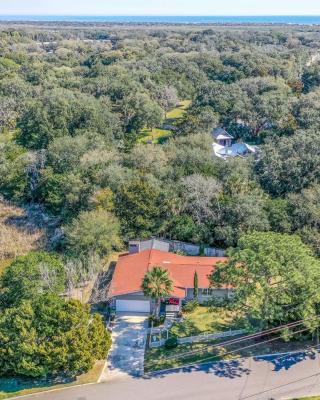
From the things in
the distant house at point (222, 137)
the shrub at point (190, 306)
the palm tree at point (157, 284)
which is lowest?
the shrub at point (190, 306)

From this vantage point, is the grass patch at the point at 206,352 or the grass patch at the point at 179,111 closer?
the grass patch at the point at 206,352

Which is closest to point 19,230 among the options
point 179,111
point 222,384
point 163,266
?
point 163,266

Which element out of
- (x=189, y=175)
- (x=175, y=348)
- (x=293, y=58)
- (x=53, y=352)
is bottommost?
(x=175, y=348)

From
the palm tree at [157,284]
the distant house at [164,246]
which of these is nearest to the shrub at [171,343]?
the palm tree at [157,284]

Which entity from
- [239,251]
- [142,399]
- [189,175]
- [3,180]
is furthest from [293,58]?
[142,399]

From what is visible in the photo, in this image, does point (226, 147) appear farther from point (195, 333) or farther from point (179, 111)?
point (195, 333)

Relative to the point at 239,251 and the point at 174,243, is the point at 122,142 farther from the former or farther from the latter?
the point at 239,251

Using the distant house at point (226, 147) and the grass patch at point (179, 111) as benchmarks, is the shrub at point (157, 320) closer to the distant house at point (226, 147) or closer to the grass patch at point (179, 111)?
the distant house at point (226, 147)
